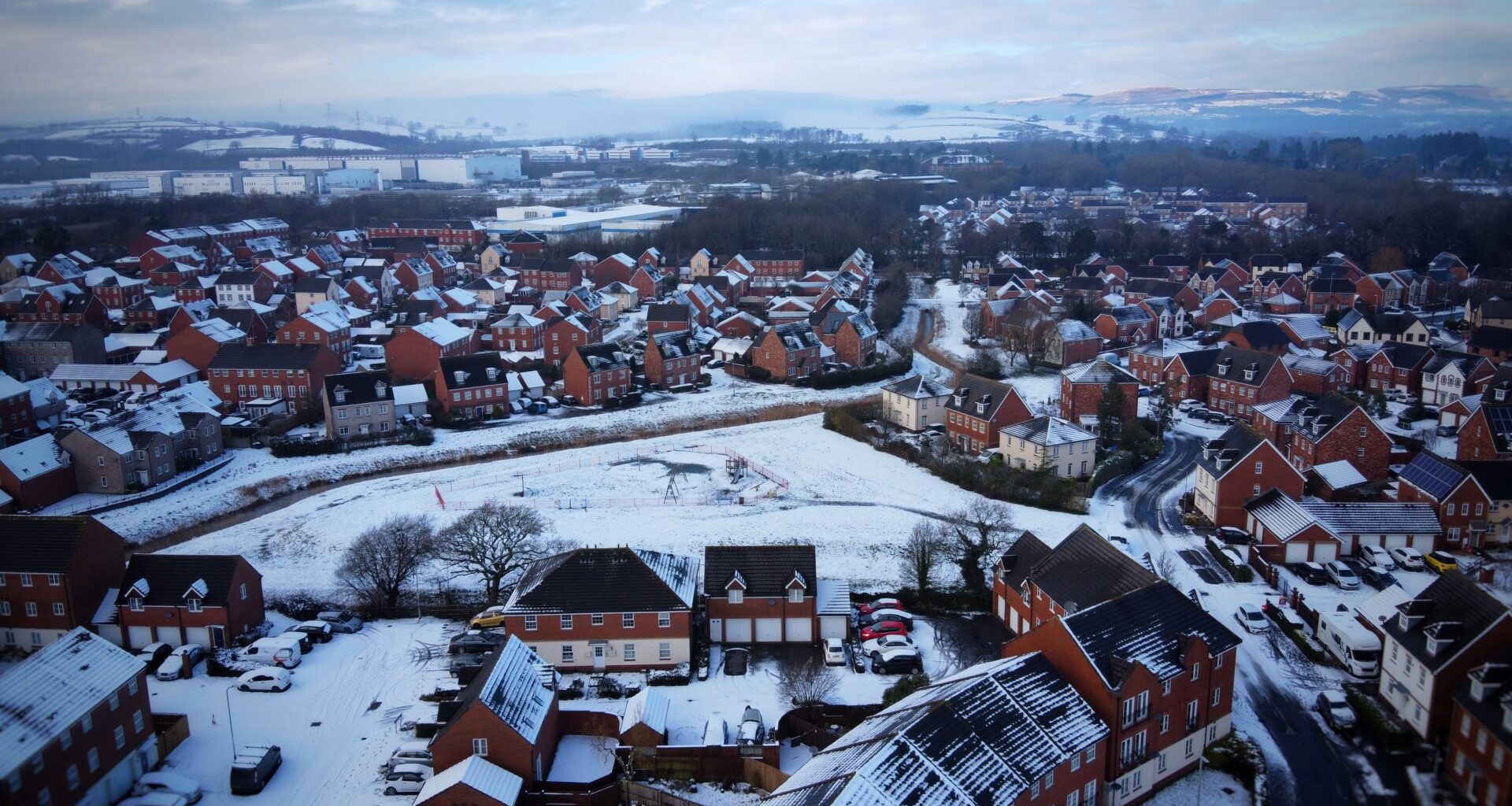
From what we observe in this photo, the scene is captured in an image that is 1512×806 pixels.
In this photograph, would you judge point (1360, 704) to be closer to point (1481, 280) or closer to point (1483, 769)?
point (1483, 769)

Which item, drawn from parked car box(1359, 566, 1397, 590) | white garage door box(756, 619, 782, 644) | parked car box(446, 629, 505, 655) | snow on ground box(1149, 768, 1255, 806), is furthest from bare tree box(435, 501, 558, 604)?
parked car box(1359, 566, 1397, 590)

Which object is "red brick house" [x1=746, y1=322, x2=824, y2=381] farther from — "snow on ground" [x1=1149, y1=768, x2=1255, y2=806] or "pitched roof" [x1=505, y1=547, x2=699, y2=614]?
"snow on ground" [x1=1149, y1=768, x2=1255, y2=806]

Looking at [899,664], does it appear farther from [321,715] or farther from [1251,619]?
[321,715]

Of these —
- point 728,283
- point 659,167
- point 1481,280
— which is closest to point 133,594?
point 728,283

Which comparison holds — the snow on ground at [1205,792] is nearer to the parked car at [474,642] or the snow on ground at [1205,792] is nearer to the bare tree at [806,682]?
the bare tree at [806,682]

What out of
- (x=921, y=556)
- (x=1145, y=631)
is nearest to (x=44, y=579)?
(x=921, y=556)

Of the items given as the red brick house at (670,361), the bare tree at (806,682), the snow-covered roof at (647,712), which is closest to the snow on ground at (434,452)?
the red brick house at (670,361)

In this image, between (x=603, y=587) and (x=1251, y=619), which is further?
(x=1251, y=619)

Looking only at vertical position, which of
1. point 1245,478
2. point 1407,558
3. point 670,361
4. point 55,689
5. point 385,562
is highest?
point 670,361
